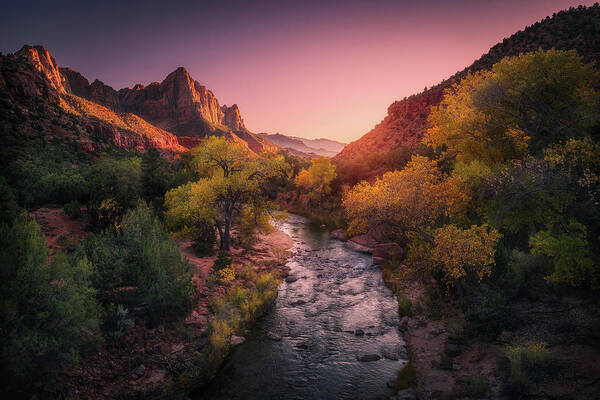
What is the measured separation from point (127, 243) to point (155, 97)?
8597 inches

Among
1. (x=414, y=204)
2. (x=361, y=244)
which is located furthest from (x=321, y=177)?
(x=414, y=204)

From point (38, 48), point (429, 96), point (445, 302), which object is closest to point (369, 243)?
point (445, 302)

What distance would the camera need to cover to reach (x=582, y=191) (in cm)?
986

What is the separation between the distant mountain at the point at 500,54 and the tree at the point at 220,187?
34083 mm

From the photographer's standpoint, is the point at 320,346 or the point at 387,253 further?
the point at 387,253

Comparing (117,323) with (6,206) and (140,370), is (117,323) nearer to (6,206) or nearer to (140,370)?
(140,370)

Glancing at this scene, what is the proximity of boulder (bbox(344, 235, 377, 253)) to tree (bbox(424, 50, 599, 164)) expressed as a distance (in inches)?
563

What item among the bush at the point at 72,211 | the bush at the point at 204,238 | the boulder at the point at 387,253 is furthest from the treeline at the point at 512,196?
the bush at the point at 72,211

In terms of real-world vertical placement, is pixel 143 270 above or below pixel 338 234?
above

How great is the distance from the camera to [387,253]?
23172 mm

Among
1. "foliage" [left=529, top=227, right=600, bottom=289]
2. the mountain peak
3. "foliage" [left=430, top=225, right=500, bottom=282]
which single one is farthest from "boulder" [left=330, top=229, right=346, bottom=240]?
the mountain peak

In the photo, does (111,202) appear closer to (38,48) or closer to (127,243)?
(127,243)

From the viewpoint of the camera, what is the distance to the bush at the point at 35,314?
21.8ft

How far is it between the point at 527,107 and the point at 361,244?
18247 millimetres
